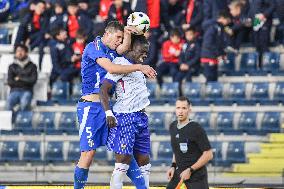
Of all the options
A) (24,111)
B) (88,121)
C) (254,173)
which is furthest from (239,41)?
(88,121)

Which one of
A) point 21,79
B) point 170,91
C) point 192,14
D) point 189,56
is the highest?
point 192,14

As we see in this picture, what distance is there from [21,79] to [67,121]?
1.17 meters

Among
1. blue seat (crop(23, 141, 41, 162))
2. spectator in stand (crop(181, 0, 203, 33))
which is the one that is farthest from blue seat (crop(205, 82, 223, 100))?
blue seat (crop(23, 141, 41, 162))

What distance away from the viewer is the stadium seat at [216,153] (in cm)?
1938

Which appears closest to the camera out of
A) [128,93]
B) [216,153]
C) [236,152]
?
[128,93]

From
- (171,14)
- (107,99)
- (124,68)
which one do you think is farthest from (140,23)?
(171,14)

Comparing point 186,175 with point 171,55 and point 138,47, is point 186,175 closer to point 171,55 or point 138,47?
point 138,47

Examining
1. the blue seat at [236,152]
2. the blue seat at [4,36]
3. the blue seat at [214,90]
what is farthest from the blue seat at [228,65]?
the blue seat at [4,36]

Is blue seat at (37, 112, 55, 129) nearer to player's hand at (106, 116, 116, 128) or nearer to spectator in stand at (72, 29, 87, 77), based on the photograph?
spectator in stand at (72, 29, 87, 77)

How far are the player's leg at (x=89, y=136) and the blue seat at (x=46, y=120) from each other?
8.03 metres

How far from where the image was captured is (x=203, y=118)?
790 inches

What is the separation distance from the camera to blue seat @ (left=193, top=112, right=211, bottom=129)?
1997 centimetres

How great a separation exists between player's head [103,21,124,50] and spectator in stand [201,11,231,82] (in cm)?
774

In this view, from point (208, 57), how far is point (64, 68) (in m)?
2.83
